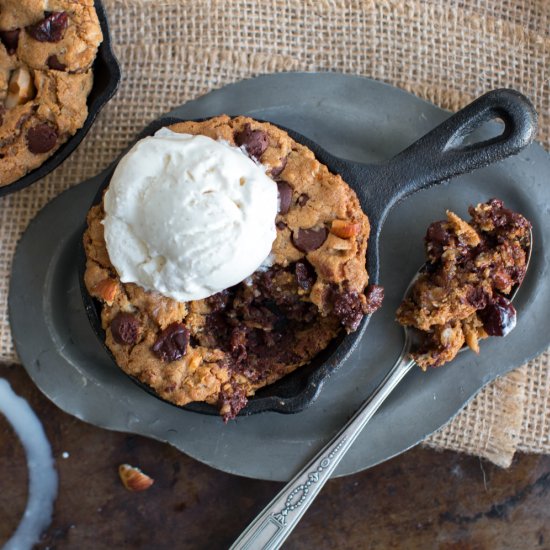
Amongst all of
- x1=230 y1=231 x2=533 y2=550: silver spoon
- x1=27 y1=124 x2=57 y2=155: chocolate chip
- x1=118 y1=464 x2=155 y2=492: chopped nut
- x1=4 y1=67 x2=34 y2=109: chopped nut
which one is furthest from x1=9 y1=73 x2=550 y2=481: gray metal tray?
x1=4 y1=67 x2=34 y2=109: chopped nut

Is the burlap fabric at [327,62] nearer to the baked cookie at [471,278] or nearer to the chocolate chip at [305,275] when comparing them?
the baked cookie at [471,278]

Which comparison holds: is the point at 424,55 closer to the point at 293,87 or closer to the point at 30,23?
the point at 293,87

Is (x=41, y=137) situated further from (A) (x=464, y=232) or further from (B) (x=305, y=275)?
(A) (x=464, y=232)

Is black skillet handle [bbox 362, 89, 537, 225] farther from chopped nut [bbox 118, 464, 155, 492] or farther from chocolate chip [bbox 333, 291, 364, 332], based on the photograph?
chopped nut [bbox 118, 464, 155, 492]

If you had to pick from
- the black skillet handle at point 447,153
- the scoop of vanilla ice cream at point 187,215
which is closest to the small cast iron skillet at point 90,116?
the scoop of vanilla ice cream at point 187,215

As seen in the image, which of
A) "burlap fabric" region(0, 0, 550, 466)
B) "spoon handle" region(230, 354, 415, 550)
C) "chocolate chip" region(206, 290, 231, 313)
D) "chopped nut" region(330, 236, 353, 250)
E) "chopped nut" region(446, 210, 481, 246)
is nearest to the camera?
"chopped nut" region(330, 236, 353, 250)

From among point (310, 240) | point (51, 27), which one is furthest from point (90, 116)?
point (310, 240)
